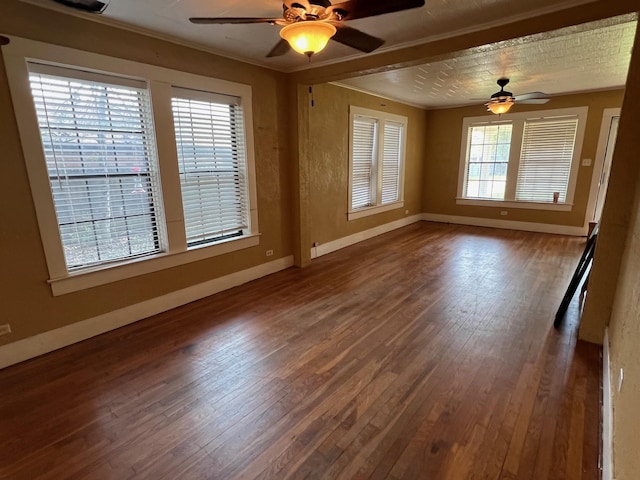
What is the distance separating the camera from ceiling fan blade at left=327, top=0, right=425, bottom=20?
5.71 feet

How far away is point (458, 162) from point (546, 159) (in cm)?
165

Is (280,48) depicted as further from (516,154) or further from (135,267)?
(516,154)

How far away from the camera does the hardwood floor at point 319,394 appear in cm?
167

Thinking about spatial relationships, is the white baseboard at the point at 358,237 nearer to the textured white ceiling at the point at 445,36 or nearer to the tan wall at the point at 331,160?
the tan wall at the point at 331,160

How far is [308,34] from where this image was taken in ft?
6.45

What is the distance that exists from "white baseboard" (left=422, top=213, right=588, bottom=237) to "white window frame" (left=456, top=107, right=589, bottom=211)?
338mm

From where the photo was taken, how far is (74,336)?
2787mm

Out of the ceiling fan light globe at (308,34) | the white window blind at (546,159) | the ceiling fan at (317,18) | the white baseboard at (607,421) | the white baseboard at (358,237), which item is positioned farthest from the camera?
the white window blind at (546,159)

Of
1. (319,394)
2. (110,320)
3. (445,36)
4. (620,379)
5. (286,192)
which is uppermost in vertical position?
(445,36)

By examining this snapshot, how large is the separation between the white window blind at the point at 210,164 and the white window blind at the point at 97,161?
1.10ft

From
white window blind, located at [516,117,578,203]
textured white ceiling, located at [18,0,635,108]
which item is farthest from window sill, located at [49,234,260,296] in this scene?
white window blind, located at [516,117,578,203]

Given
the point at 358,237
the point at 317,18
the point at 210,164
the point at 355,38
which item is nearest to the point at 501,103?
the point at 358,237

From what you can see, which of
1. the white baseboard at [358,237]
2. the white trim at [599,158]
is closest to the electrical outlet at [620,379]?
the white baseboard at [358,237]

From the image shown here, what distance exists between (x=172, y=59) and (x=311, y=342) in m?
2.88
